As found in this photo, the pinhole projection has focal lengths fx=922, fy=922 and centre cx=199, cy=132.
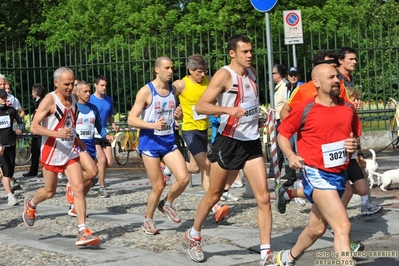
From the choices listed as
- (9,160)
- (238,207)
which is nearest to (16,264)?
(238,207)

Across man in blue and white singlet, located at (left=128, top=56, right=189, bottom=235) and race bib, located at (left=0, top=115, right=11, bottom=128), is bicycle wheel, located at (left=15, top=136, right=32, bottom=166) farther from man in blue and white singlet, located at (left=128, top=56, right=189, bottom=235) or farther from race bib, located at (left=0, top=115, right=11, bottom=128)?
man in blue and white singlet, located at (left=128, top=56, right=189, bottom=235)

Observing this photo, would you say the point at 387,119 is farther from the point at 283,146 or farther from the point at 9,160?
the point at 283,146

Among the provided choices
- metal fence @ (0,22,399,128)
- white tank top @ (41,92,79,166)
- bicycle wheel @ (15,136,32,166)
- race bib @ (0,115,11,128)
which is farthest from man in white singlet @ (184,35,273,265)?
bicycle wheel @ (15,136,32,166)

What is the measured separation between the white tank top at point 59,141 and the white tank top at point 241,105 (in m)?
1.98

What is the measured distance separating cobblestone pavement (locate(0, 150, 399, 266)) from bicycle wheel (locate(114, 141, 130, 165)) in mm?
5501

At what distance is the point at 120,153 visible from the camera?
2094 centimetres

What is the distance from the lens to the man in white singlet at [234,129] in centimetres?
818

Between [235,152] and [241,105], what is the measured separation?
0.42m

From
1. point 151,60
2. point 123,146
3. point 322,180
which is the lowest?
point 123,146

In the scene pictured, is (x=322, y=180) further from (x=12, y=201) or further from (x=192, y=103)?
(x=12, y=201)

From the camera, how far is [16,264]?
27.5ft

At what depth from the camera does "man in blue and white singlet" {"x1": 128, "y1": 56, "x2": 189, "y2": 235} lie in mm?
9859

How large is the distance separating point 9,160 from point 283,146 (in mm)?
7661

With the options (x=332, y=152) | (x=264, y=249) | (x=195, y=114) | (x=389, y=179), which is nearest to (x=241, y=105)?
(x=264, y=249)
